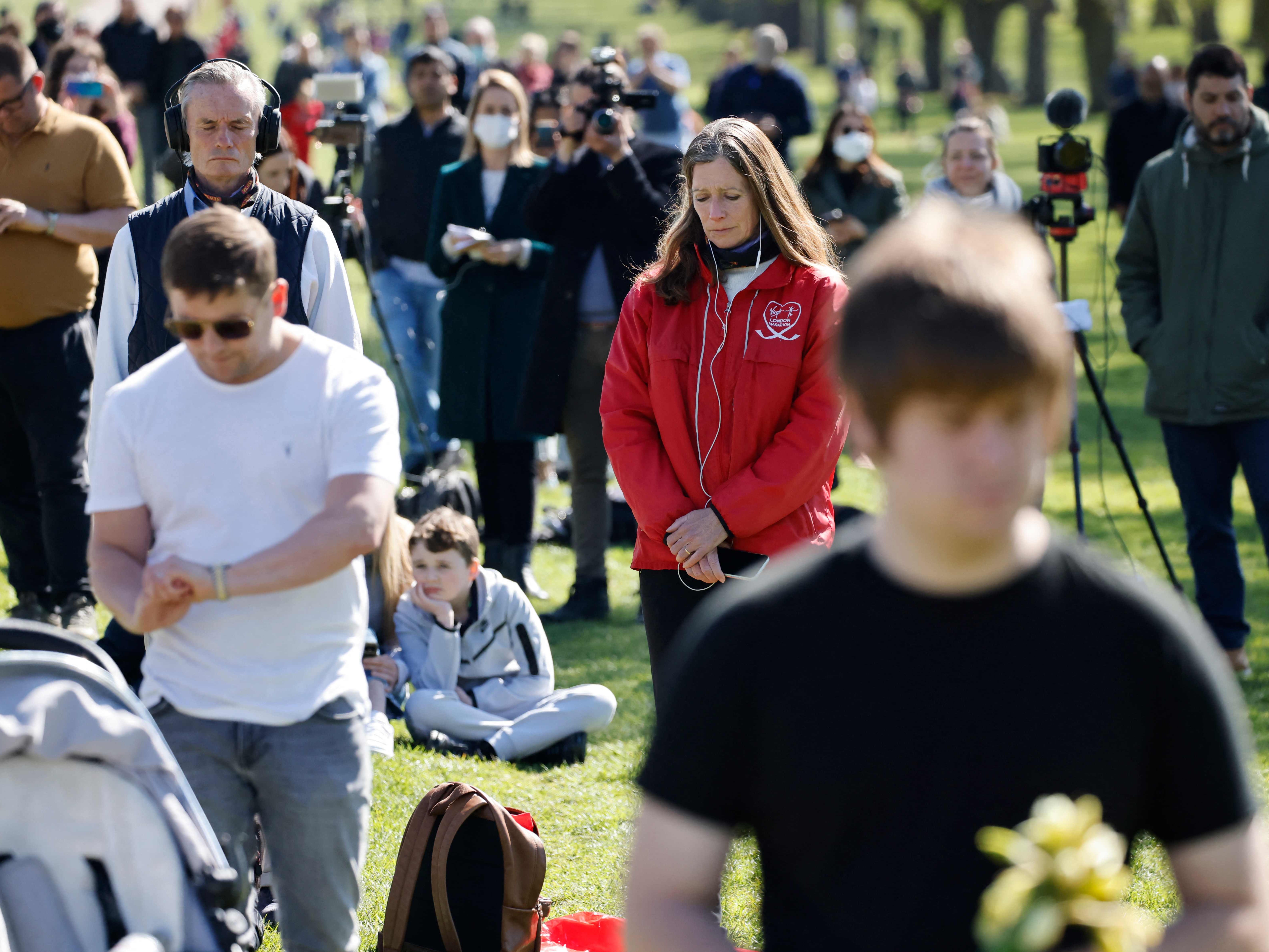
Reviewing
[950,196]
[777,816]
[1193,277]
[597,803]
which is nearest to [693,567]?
[597,803]

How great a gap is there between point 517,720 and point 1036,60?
1621 inches

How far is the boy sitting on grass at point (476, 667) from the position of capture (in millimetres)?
5484

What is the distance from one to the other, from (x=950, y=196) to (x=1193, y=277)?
1758mm

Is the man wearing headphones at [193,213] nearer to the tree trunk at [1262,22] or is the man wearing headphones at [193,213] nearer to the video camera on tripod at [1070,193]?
the video camera on tripod at [1070,193]

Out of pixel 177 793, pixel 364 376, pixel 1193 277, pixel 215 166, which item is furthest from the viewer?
pixel 1193 277

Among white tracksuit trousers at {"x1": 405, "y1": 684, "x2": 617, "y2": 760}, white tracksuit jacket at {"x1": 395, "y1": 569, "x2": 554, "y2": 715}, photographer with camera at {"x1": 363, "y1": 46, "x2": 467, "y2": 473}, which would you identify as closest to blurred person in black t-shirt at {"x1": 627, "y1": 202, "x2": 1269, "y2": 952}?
white tracksuit trousers at {"x1": 405, "y1": 684, "x2": 617, "y2": 760}

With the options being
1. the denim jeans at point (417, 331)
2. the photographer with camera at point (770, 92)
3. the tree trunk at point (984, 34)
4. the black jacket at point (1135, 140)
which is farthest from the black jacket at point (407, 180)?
the tree trunk at point (984, 34)

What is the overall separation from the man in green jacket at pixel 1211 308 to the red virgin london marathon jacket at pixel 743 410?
2.42m

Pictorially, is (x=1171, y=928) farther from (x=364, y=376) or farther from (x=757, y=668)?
(x=364, y=376)

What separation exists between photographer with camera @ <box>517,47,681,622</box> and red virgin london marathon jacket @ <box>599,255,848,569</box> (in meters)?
2.27

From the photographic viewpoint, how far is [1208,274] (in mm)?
5930

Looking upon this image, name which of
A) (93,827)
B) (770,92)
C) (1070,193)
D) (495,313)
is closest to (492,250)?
(495,313)

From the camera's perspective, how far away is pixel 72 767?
2.53 meters

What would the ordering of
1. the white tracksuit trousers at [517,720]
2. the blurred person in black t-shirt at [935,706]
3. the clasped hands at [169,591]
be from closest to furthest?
1. the blurred person in black t-shirt at [935,706]
2. the clasped hands at [169,591]
3. the white tracksuit trousers at [517,720]
